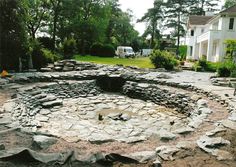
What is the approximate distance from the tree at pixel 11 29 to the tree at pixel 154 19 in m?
32.5

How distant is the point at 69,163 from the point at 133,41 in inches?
1600

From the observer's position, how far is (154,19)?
41.3 meters

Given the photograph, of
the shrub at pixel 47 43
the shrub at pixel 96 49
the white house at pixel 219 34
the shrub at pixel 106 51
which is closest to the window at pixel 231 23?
the white house at pixel 219 34

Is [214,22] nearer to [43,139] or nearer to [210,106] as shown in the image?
[210,106]

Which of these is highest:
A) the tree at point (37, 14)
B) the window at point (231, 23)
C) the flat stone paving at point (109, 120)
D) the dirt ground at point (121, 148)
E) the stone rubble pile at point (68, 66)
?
the tree at point (37, 14)

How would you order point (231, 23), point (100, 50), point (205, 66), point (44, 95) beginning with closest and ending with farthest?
point (44, 95), point (205, 66), point (231, 23), point (100, 50)

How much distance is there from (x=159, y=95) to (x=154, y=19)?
113 ft

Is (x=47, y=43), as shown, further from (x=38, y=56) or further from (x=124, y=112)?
(x=124, y=112)

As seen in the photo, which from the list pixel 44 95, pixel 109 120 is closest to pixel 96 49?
pixel 44 95

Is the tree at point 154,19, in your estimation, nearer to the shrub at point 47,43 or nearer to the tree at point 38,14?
the tree at point 38,14

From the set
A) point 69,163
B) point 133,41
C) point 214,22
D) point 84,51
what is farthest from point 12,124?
point 133,41

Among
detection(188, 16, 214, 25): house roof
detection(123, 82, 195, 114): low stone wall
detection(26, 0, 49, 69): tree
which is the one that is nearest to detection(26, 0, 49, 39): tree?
detection(26, 0, 49, 69): tree

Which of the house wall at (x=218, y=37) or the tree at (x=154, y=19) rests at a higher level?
the tree at (x=154, y=19)

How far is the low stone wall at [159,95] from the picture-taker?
7918 mm
